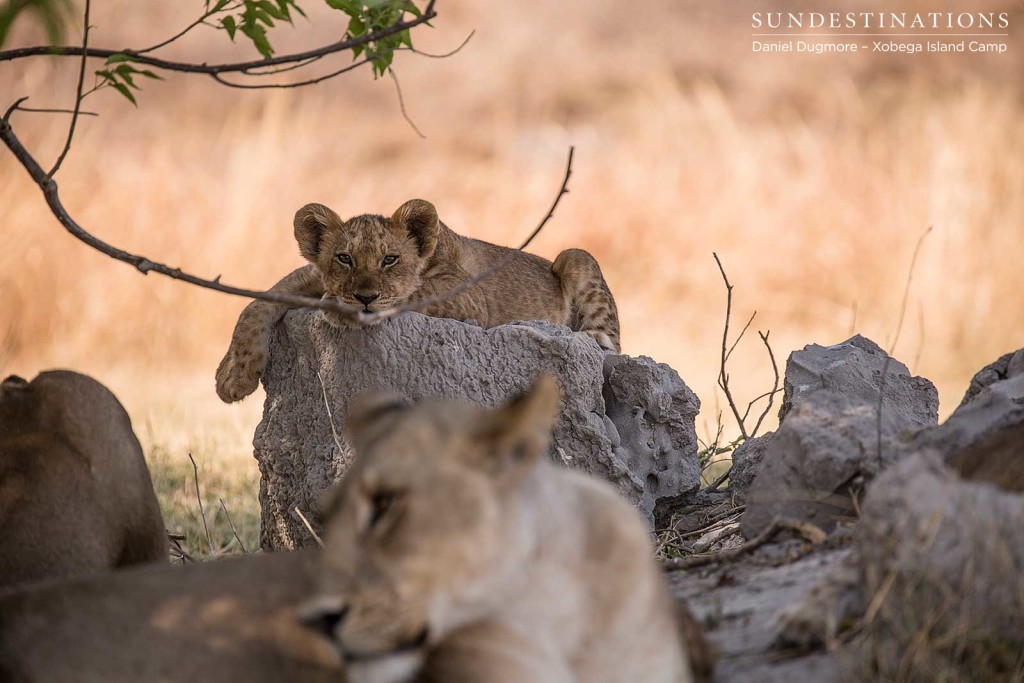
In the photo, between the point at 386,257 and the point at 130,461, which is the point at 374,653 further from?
the point at 386,257

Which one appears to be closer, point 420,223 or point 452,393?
point 452,393

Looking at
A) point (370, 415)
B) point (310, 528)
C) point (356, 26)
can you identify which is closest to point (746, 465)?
point (310, 528)

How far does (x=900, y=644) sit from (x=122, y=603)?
190cm

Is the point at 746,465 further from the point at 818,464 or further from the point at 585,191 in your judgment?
the point at 585,191

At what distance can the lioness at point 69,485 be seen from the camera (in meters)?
3.83

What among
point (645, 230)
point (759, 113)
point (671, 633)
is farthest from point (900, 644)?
point (759, 113)

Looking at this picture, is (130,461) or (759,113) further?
(759,113)

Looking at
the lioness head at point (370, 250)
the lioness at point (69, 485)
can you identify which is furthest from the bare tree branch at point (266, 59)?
the lioness head at point (370, 250)

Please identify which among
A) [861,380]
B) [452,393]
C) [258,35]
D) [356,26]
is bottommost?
[452,393]

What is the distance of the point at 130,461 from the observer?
4.20 meters

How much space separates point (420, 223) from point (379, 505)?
3.83m

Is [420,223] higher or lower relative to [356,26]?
lower

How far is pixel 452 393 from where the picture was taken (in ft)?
18.6

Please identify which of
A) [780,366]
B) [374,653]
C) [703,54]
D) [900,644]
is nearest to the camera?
[374,653]
